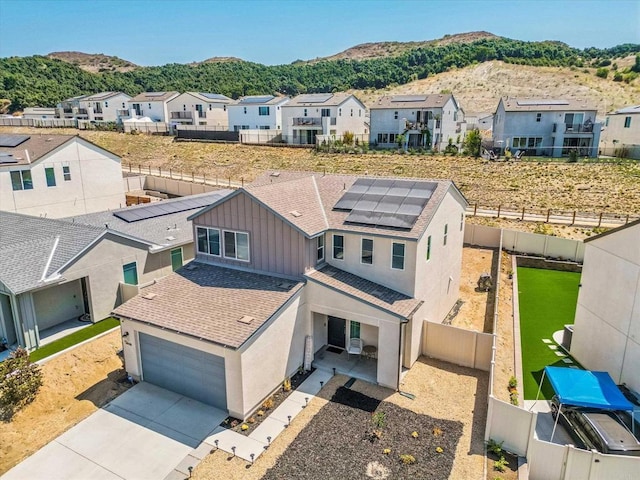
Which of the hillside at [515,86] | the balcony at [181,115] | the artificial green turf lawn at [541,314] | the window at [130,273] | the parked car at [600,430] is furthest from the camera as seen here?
the hillside at [515,86]

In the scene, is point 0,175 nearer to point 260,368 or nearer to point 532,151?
point 260,368

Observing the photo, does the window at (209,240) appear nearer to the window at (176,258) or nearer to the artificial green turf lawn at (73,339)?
the window at (176,258)

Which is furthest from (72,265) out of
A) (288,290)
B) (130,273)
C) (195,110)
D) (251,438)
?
(195,110)

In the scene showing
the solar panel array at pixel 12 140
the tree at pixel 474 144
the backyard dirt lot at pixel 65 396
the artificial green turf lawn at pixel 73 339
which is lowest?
the backyard dirt lot at pixel 65 396

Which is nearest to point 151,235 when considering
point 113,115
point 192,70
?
point 113,115

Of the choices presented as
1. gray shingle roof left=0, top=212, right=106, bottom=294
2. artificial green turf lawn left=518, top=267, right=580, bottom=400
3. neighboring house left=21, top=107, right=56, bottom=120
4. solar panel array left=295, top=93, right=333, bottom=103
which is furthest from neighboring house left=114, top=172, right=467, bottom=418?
neighboring house left=21, top=107, right=56, bottom=120

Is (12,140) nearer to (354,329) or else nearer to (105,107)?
(354,329)

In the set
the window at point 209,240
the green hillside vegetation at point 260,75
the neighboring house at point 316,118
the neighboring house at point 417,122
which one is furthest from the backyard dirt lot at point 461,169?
the green hillside vegetation at point 260,75
